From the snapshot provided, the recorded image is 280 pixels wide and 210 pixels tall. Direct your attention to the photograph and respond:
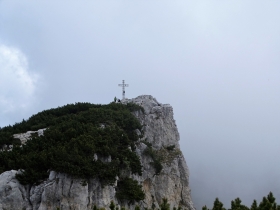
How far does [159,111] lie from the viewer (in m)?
39.4

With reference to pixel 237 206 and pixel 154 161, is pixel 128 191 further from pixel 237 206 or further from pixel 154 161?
pixel 237 206

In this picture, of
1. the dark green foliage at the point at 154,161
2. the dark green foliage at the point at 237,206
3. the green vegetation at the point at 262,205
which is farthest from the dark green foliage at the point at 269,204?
the dark green foliage at the point at 154,161

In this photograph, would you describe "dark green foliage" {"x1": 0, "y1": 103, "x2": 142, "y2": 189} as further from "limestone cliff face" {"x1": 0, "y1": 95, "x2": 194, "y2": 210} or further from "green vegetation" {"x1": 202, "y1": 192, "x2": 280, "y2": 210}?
"green vegetation" {"x1": 202, "y1": 192, "x2": 280, "y2": 210}

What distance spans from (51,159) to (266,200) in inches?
A: 540

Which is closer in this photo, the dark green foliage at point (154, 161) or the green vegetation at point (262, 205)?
the green vegetation at point (262, 205)

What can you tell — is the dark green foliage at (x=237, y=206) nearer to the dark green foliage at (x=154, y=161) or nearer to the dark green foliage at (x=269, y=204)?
the dark green foliage at (x=269, y=204)

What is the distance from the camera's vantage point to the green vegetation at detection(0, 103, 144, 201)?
22.0 metres

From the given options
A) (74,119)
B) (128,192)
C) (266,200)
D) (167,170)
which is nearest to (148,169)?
(167,170)

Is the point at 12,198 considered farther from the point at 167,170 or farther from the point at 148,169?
the point at 167,170

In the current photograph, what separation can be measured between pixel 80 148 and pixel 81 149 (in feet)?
0.37

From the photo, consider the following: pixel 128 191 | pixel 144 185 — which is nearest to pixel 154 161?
pixel 144 185

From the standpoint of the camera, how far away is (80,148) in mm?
23531

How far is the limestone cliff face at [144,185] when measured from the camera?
69.6ft

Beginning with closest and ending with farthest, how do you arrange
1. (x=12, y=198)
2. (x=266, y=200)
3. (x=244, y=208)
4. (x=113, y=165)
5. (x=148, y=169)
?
(x=266, y=200), (x=244, y=208), (x=12, y=198), (x=113, y=165), (x=148, y=169)
